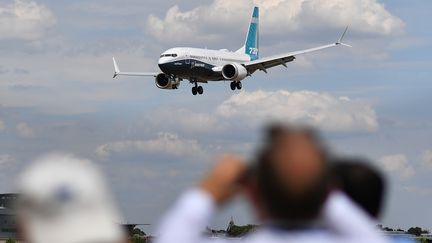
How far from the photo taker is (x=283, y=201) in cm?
461

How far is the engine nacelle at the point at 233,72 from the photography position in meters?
110

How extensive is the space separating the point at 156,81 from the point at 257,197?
10142 centimetres

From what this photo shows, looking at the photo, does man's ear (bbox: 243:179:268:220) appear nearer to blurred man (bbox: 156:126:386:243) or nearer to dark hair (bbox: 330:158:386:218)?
blurred man (bbox: 156:126:386:243)

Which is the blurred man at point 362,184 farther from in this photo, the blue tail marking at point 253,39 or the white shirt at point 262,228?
the blue tail marking at point 253,39

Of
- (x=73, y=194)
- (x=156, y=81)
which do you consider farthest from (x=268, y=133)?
(x=156, y=81)

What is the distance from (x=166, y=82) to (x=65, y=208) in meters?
101

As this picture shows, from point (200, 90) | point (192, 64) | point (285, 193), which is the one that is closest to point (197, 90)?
point (200, 90)

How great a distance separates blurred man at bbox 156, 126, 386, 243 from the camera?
4.59m

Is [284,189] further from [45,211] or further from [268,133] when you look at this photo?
[45,211]

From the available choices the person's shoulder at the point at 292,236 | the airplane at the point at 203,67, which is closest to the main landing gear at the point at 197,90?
the airplane at the point at 203,67

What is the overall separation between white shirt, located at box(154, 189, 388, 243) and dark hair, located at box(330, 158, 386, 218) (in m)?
0.24

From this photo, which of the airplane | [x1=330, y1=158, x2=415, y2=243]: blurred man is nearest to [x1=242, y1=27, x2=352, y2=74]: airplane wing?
the airplane

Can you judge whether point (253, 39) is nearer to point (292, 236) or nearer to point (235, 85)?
point (235, 85)

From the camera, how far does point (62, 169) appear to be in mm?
4742
